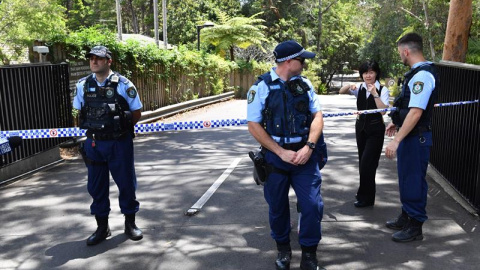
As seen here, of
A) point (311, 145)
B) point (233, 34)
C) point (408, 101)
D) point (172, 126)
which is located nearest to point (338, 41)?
point (233, 34)

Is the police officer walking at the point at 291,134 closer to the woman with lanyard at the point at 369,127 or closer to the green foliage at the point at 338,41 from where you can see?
the woman with lanyard at the point at 369,127

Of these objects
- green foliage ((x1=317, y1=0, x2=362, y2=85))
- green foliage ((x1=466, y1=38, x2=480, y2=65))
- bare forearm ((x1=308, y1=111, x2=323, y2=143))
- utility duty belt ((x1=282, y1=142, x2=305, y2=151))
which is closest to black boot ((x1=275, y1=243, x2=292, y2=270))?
utility duty belt ((x1=282, y1=142, x2=305, y2=151))

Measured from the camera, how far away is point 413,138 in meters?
4.71

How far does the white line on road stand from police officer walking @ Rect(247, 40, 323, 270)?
6.19 ft

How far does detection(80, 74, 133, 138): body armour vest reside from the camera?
15.4 ft

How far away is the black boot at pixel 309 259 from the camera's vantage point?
4.06 meters

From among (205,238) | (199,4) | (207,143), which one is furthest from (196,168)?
(199,4)

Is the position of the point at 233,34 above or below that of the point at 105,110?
above

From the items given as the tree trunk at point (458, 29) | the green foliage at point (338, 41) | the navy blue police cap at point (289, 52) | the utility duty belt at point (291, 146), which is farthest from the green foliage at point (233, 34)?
the utility duty belt at point (291, 146)

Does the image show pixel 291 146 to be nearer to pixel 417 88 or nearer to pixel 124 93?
pixel 417 88

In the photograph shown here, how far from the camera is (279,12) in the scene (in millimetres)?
45156

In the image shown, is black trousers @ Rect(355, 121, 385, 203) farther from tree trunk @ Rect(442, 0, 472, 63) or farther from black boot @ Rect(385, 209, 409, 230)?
tree trunk @ Rect(442, 0, 472, 63)

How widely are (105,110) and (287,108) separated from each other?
6.05 ft

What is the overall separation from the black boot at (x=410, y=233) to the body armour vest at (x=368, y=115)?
131 cm
